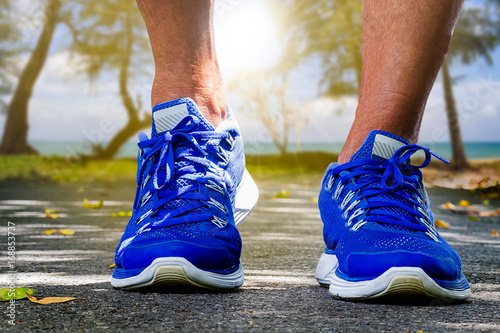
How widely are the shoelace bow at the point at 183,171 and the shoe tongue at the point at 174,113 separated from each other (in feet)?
0.06

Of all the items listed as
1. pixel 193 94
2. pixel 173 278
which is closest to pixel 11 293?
pixel 173 278

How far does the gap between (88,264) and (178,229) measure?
0.46 metres

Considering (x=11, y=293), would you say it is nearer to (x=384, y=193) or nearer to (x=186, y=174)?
(x=186, y=174)

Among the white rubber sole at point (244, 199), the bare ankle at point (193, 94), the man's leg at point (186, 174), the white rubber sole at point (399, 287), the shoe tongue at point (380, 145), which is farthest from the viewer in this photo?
the white rubber sole at point (244, 199)

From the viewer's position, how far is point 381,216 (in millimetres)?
1066

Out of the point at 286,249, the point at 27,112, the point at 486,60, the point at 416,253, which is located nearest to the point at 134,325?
the point at 416,253

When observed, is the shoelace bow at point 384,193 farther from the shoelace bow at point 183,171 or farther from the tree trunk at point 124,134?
the tree trunk at point 124,134

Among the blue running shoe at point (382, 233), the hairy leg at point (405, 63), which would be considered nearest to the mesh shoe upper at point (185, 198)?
the blue running shoe at point (382, 233)

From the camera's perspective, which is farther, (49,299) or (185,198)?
(185,198)

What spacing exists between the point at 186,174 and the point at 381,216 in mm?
469

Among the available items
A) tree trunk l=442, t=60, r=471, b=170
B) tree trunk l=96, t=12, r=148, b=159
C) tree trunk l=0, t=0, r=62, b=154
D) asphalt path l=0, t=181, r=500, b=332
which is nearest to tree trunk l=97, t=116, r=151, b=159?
tree trunk l=96, t=12, r=148, b=159

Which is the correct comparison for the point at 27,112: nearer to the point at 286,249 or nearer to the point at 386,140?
the point at 286,249

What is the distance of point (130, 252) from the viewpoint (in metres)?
1.06

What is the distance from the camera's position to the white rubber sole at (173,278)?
0.99 metres
